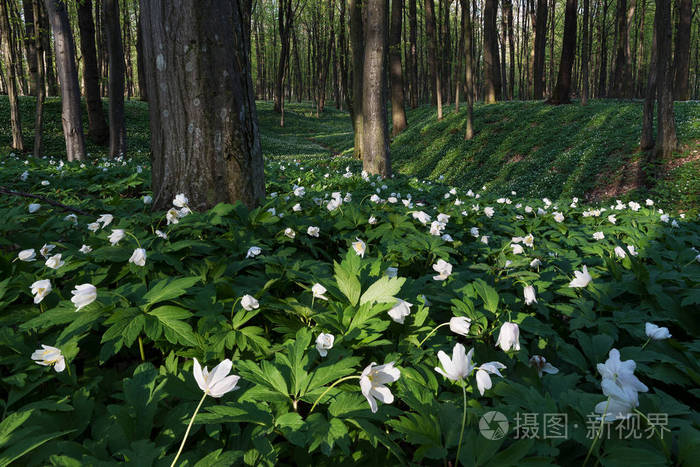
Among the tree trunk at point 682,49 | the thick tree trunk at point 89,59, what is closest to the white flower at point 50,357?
the thick tree trunk at point 89,59

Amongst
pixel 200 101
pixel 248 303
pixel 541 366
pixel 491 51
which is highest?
pixel 491 51

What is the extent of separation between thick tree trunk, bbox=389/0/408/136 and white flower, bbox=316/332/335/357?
1593cm

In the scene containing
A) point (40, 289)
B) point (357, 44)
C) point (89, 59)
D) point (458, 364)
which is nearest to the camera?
point (458, 364)

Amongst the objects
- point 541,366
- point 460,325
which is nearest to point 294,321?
point 460,325

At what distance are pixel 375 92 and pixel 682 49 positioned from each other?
2226cm

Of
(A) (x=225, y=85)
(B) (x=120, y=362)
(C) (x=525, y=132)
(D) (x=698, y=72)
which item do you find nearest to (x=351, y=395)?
(B) (x=120, y=362)

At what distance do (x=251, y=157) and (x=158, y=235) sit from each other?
1.29 m

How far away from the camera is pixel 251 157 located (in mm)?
3377

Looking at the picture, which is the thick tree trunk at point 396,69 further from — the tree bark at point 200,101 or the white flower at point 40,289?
the white flower at point 40,289

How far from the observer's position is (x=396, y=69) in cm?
1841

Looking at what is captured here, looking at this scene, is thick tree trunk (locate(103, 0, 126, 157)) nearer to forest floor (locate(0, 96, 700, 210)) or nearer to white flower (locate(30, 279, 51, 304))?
forest floor (locate(0, 96, 700, 210))

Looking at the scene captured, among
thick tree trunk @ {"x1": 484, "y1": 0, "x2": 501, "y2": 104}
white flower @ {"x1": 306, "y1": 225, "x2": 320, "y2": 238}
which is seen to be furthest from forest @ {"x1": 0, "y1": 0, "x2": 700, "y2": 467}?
thick tree trunk @ {"x1": 484, "y1": 0, "x2": 501, "y2": 104}

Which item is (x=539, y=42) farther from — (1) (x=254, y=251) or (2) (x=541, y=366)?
(2) (x=541, y=366)

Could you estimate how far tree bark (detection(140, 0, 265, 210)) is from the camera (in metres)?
3.05
